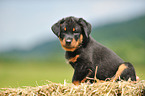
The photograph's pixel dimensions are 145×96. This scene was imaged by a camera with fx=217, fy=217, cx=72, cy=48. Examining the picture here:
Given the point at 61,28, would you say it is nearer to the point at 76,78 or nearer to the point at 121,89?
the point at 76,78

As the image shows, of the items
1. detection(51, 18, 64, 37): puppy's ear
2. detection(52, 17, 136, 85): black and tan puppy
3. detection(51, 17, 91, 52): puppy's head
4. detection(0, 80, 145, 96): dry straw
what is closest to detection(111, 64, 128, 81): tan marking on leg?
detection(52, 17, 136, 85): black and tan puppy

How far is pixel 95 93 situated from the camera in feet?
13.2

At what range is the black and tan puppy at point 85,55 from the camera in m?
4.96

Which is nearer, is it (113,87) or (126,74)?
(113,87)

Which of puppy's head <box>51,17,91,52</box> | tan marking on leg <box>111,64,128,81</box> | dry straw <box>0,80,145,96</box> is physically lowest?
dry straw <box>0,80,145,96</box>

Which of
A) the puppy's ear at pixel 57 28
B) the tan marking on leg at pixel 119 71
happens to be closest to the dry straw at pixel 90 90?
the tan marking on leg at pixel 119 71

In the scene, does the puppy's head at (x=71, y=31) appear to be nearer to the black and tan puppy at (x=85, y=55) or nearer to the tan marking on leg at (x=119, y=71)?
the black and tan puppy at (x=85, y=55)

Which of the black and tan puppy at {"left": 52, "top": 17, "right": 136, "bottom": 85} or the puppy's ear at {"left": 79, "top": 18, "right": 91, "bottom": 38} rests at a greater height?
the puppy's ear at {"left": 79, "top": 18, "right": 91, "bottom": 38}

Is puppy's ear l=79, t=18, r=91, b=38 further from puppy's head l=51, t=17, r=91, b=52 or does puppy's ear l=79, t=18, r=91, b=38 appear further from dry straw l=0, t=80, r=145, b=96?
dry straw l=0, t=80, r=145, b=96

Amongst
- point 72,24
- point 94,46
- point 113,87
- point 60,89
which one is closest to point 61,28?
point 72,24

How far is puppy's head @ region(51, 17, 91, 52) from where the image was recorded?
4.89 meters

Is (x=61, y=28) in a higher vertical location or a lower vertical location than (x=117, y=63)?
higher

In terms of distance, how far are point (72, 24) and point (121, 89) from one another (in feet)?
5.99

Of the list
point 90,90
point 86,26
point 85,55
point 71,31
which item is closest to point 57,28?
point 71,31
